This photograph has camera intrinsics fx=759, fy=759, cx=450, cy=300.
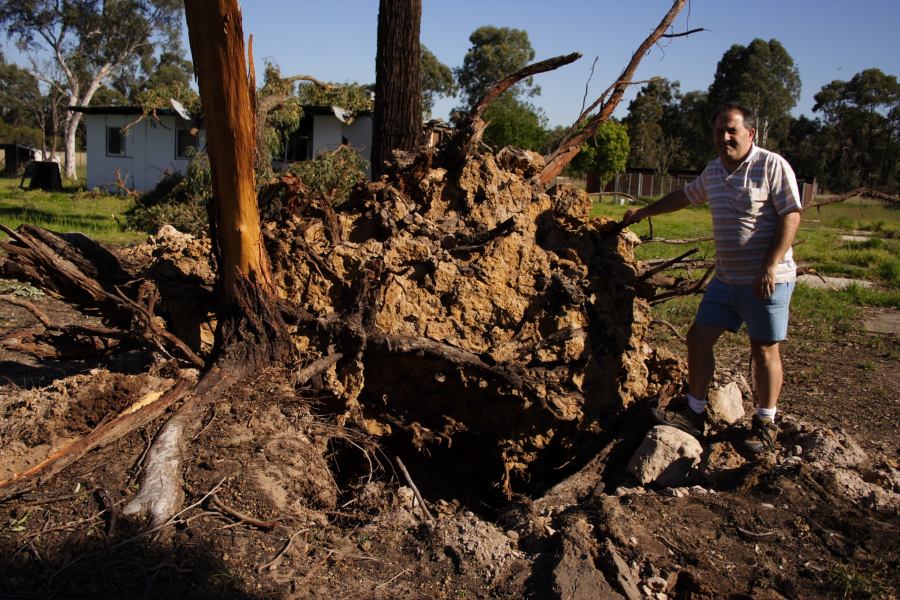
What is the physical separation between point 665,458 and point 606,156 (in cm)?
3294

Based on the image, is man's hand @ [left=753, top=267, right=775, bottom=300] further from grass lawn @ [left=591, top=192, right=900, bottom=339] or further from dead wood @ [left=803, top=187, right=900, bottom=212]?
dead wood @ [left=803, top=187, right=900, bottom=212]

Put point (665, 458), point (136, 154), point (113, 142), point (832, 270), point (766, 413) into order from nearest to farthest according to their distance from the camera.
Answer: point (665, 458) → point (766, 413) → point (832, 270) → point (136, 154) → point (113, 142)

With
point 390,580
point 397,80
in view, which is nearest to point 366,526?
point 390,580

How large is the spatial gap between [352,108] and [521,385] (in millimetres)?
19767

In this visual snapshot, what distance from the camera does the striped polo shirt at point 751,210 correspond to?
157 inches

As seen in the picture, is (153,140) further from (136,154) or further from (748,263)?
(748,263)

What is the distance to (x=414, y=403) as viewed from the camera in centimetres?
446

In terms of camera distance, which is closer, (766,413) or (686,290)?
(766,413)

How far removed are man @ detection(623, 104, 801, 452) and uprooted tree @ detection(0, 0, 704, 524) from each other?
433 millimetres

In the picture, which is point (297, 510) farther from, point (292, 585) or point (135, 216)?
point (135, 216)

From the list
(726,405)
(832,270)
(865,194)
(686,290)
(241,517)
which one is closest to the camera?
(241,517)

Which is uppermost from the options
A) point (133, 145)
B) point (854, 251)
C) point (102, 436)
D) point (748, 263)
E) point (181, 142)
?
point (181, 142)

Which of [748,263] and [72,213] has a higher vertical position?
A: [748,263]

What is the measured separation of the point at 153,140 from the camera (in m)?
27.1
